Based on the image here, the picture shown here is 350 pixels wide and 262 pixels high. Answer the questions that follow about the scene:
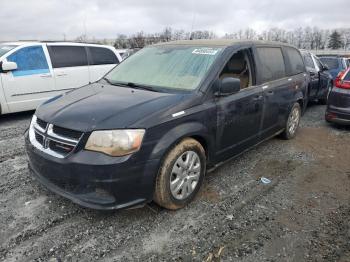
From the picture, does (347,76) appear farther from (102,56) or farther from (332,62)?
(332,62)

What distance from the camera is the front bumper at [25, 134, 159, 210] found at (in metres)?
2.82

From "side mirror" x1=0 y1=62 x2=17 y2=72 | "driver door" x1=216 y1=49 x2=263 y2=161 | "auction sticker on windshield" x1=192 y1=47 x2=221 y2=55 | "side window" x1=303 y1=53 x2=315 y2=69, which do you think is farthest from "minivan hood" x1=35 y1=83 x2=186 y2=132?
"side window" x1=303 y1=53 x2=315 y2=69

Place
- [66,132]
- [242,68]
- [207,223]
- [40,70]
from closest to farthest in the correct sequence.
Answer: [66,132] → [207,223] → [242,68] → [40,70]

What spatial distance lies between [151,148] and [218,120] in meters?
1.07

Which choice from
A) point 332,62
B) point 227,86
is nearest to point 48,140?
point 227,86

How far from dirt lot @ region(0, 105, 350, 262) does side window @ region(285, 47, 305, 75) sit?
2.01 m

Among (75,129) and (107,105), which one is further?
(107,105)

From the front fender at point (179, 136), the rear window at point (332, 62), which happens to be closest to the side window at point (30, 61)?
the front fender at point (179, 136)

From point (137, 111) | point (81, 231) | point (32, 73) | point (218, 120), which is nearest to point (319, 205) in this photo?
point (218, 120)

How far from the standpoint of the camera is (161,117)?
3.09 meters

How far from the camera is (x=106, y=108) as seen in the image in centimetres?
317

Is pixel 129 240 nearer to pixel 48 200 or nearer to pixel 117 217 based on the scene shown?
pixel 117 217

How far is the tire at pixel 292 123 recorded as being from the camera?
5.86m

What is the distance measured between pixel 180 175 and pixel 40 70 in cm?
534
